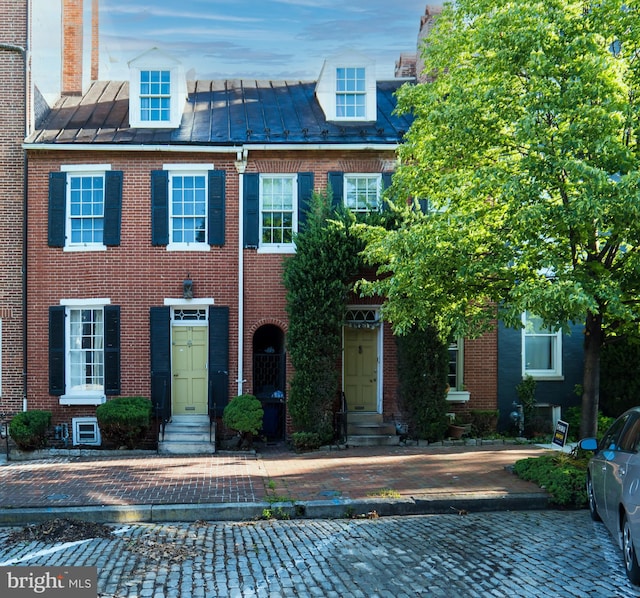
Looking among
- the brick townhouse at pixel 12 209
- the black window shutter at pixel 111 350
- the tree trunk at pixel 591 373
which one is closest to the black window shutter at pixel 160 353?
the black window shutter at pixel 111 350

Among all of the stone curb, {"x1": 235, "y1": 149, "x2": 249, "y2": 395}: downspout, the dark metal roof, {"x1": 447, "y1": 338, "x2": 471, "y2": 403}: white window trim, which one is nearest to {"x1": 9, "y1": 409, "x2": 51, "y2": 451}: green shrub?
{"x1": 235, "y1": 149, "x2": 249, "y2": 395}: downspout

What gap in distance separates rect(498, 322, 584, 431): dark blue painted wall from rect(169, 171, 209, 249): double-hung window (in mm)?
7123

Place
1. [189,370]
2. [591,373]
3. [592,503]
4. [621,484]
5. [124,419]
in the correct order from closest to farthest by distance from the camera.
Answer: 1. [621,484]
2. [592,503]
3. [591,373]
4. [124,419]
5. [189,370]

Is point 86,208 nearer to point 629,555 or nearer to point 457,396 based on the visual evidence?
point 457,396

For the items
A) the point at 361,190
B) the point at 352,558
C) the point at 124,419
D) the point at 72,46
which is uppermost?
the point at 72,46

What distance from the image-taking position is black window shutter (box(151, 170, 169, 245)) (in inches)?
624

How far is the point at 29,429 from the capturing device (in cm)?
1448

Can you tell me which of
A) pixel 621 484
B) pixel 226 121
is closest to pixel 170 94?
pixel 226 121

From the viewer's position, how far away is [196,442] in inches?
589

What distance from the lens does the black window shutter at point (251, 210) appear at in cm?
1597

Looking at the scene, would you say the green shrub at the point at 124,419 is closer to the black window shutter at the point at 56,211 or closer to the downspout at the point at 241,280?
the downspout at the point at 241,280

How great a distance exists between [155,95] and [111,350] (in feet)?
19.6

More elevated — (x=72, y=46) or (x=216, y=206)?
(x=72, y=46)

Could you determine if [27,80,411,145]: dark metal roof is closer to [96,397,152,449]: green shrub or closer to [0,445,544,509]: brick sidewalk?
[96,397,152,449]: green shrub
